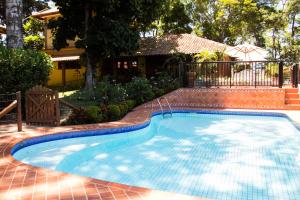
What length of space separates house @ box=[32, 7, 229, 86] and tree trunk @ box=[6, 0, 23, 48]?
1131 cm

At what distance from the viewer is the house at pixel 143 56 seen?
2461 centimetres

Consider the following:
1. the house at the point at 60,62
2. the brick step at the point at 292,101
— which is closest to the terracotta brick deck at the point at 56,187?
the brick step at the point at 292,101

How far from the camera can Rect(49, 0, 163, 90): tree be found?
737 inches

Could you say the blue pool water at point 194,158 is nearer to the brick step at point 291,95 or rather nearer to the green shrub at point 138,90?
the brick step at point 291,95

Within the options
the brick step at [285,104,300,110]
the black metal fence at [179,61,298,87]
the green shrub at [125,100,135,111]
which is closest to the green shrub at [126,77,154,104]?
the green shrub at [125,100,135,111]

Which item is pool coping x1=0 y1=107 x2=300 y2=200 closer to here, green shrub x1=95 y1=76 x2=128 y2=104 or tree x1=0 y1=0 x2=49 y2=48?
green shrub x1=95 y1=76 x2=128 y2=104

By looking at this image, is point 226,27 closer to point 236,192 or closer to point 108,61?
point 108,61

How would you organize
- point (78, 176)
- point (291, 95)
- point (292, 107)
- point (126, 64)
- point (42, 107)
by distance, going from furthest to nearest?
point (126, 64), point (291, 95), point (292, 107), point (42, 107), point (78, 176)

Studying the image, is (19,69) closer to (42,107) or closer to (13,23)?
(42,107)

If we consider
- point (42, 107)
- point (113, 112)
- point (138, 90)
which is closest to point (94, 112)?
point (113, 112)

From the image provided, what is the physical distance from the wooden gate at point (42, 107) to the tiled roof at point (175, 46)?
15.2 metres

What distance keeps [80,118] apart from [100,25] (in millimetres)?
9762

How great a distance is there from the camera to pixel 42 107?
10039 mm

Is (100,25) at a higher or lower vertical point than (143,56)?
higher
